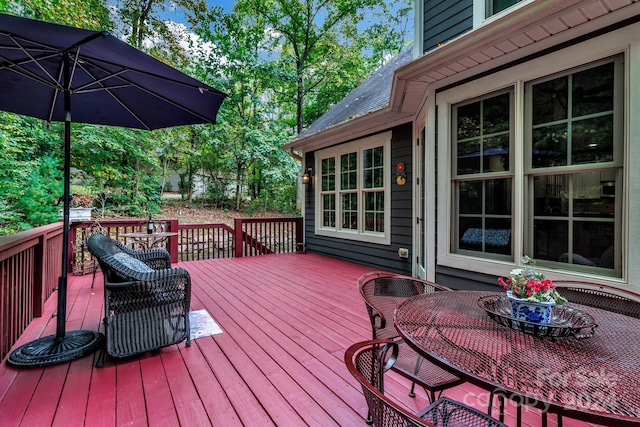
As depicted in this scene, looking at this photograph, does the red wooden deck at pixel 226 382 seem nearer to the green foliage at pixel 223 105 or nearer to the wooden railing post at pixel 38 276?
the wooden railing post at pixel 38 276

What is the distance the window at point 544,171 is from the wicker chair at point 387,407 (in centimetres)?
192

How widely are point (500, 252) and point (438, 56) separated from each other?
6.38 feet

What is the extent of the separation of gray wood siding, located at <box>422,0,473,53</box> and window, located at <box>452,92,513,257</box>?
0.81 meters

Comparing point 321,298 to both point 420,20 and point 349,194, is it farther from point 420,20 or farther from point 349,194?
point 420,20

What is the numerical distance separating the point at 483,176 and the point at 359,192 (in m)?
3.08

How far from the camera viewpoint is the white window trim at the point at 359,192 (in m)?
5.26

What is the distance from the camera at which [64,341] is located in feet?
7.86

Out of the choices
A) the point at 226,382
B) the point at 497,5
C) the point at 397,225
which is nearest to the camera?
the point at 226,382

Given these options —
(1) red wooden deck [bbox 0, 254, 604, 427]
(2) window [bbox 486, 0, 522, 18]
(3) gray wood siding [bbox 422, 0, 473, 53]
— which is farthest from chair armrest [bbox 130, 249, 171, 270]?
(2) window [bbox 486, 0, 522, 18]

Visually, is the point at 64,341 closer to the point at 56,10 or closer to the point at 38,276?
the point at 38,276

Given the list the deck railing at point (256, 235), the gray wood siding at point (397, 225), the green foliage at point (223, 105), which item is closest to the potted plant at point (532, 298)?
the gray wood siding at point (397, 225)

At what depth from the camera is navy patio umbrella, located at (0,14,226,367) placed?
1.87 meters

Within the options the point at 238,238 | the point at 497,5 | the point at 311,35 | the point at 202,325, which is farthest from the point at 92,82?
the point at 311,35

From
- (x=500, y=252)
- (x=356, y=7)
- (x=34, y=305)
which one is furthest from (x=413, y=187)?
(x=356, y=7)
